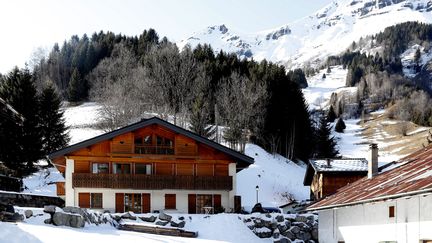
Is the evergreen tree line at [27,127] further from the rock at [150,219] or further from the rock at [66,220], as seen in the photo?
the rock at [66,220]

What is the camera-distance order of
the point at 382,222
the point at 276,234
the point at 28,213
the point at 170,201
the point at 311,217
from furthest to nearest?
the point at 170,201 → the point at 311,217 → the point at 276,234 → the point at 28,213 → the point at 382,222

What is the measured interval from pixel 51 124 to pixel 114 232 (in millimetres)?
26661

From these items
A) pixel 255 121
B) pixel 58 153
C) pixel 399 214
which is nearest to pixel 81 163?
pixel 58 153

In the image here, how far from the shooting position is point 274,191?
49.2 metres

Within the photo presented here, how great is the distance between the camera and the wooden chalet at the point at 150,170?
3534cm

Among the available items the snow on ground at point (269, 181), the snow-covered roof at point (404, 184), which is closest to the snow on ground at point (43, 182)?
the snow on ground at point (269, 181)

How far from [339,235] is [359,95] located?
149 metres

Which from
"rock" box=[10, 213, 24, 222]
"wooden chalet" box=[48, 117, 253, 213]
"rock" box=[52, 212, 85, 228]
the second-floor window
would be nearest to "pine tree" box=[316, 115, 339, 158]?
"wooden chalet" box=[48, 117, 253, 213]

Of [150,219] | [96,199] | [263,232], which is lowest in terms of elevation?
[263,232]

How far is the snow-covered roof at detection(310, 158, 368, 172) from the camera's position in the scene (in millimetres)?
39375

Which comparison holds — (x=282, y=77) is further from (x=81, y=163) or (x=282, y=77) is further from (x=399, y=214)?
(x=399, y=214)

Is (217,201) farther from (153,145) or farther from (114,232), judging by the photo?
(114,232)

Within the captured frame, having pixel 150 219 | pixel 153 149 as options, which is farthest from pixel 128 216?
pixel 153 149

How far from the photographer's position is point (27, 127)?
44719 millimetres
